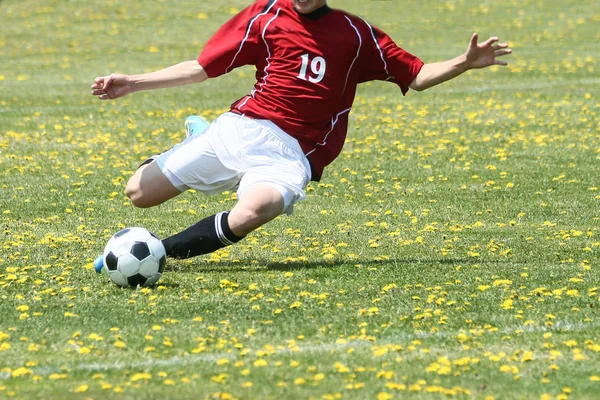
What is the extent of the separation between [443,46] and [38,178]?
15067mm

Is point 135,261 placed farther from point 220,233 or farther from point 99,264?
point 220,233

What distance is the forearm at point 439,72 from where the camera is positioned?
7.36m

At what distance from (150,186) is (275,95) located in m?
1.06

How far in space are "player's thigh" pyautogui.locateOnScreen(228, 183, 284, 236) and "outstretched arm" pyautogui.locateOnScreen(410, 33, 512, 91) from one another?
4.24 ft

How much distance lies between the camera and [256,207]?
7.07 m

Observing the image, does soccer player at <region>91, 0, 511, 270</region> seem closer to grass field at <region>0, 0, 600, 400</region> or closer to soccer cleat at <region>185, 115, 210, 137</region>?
soccer cleat at <region>185, 115, 210, 137</region>

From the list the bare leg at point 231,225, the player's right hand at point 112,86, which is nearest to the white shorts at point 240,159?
the bare leg at point 231,225

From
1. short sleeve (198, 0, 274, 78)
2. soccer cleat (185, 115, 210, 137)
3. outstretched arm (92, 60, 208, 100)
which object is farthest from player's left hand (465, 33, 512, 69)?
soccer cleat (185, 115, 210, 137)

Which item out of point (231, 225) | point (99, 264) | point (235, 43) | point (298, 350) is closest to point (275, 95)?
point (235, 43)

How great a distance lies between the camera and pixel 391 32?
27719 millimetres

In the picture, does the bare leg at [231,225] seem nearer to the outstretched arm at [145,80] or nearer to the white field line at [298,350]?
the outstretched arm at [145,80]

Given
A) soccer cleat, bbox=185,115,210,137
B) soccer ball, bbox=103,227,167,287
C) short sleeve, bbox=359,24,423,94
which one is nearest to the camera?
soccer ball, bbox=103,227,167,287

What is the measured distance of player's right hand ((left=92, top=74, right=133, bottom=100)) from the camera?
24.2 ft

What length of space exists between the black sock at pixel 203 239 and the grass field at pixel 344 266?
0.45 ft
